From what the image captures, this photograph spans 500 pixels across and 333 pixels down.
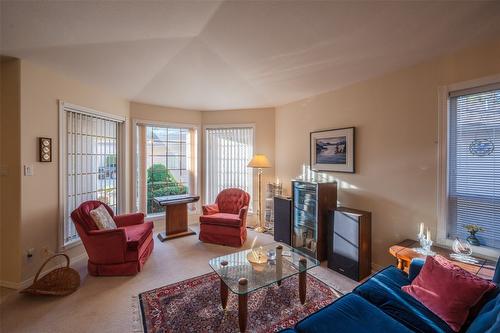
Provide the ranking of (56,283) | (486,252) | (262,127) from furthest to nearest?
1. (262,127)
2. (56,283)
3. (486,252)

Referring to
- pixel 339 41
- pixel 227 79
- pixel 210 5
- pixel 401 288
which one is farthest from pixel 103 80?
pixel 401 288

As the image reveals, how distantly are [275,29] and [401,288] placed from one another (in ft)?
8.54

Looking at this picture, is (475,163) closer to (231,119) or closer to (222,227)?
(222,227)

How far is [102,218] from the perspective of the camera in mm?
2887

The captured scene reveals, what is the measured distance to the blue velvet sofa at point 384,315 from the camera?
1.36 meters

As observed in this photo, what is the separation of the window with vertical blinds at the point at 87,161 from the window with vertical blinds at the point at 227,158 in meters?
1.82

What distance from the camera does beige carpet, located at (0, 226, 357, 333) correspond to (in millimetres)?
1941

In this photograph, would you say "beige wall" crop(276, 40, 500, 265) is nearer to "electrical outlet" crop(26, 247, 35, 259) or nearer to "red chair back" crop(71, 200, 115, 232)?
"red chair back" crop(71, 200, 115, 232)

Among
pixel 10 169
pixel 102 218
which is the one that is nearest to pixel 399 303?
pixel 102 218

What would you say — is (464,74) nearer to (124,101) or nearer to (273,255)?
(273,255)

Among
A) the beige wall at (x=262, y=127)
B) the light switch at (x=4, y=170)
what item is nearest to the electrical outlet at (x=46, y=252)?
the light switch at (x=4, y=170)

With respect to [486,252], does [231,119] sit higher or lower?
higher

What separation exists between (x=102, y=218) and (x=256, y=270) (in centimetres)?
215

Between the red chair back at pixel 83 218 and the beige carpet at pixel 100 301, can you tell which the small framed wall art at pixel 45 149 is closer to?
the red chair back at pixel 83 218
